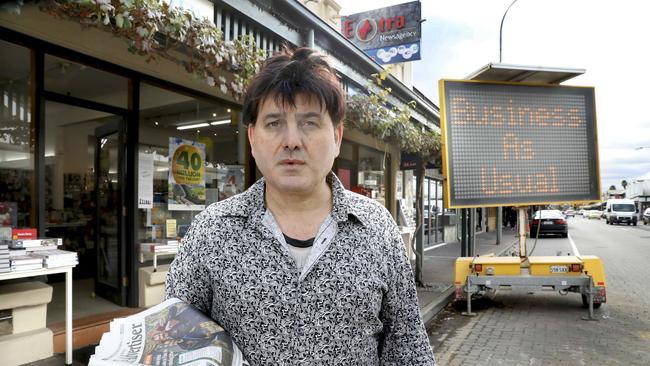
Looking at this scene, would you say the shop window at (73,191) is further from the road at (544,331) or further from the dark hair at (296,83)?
the dark hair at (296,83)

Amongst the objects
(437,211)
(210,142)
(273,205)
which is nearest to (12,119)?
(210,142)

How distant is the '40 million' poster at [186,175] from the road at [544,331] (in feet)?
12.3

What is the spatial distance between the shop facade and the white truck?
138 ft

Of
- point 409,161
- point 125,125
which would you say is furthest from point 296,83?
point 409,161

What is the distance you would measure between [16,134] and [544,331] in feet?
22.3

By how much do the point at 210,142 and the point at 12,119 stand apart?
8.11ft

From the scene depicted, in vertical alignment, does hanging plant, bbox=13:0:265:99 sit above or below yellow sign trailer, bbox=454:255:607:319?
above

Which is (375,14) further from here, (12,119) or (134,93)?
(12,119)

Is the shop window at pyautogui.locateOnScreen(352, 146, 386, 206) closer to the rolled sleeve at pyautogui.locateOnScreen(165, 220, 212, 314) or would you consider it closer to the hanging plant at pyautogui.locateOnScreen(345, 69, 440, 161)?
the hanging plant at pyautogui.locateOnScreen(345, 69, 440, 161)

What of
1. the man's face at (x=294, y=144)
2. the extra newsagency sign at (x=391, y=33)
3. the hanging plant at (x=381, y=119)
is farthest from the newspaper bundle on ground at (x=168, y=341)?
the extra newsagency sign at (x=391, y=33)

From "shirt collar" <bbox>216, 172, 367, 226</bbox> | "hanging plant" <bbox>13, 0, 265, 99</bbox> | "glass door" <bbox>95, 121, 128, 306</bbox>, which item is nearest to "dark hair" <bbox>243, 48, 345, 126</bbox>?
"shirt collar" <bbox>216, 172, 367, 226</bbox>

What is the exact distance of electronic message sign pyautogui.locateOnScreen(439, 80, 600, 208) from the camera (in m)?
5.94

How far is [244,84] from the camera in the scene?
436cm

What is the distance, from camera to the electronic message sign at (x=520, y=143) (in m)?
5.94
